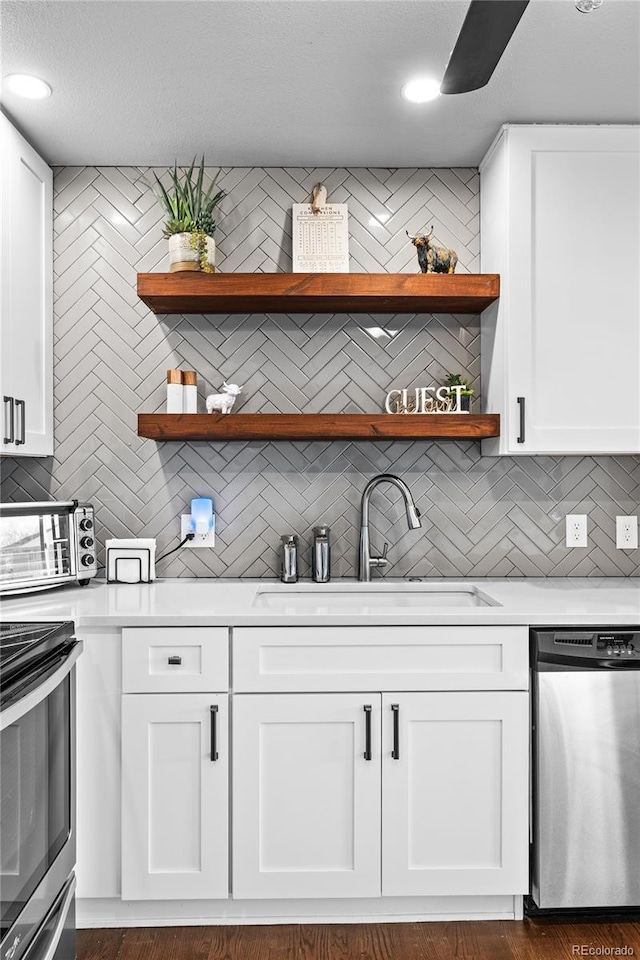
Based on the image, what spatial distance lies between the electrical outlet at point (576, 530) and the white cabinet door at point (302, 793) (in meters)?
1.10

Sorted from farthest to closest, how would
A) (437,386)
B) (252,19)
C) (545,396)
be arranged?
1. (437,386)
2. (545,396)
3. (252,19)

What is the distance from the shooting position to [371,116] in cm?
226

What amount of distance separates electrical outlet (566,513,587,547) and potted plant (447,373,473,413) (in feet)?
1.85

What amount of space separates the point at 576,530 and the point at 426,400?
75 cm

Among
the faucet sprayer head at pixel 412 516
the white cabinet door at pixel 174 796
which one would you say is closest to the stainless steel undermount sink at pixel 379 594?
the faucet sprayer head at pixel 412 516

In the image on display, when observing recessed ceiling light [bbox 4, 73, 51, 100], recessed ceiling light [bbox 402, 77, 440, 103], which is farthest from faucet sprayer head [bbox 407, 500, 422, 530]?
recessed ceiling light [bbox 4, 73, 51, 100]

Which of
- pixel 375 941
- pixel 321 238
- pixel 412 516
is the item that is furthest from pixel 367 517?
pixel 375 941

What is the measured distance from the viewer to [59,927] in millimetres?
1552

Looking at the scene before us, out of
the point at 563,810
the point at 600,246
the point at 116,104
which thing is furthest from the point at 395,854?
the point at 116,104

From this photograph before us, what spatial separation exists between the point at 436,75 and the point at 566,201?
0.60 metres

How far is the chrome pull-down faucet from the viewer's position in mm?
2459

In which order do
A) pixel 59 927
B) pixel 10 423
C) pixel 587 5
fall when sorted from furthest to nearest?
pixel 10 423 < pixel 587 5 < pixel 59 927

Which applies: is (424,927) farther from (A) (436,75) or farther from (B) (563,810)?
(A) (436,75)

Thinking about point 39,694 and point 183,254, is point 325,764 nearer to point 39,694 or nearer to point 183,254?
point 39,694
